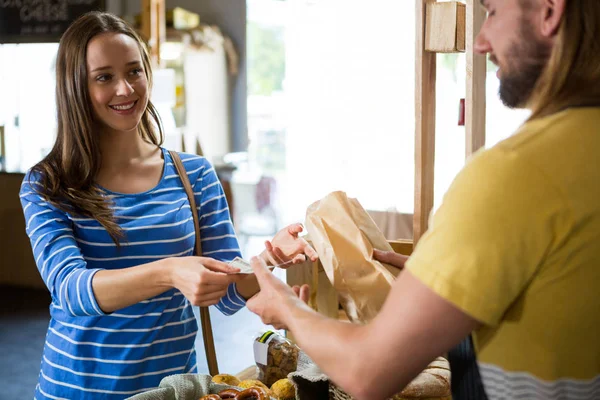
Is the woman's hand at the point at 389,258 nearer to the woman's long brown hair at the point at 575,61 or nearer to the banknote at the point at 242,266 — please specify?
the banknote at the point at 242,266

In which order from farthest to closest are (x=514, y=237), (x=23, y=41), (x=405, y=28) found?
(x=23, y=41)
(x=405, y=28)
(x=514, y=237)

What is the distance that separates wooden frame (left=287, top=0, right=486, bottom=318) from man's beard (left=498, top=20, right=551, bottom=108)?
2.92 feet

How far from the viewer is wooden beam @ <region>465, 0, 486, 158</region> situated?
1.87 metres

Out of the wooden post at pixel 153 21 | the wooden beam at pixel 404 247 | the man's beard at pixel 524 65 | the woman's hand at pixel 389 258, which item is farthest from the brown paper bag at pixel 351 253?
the wooden post at pixel 153 21

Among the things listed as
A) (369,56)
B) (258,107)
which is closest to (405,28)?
(369,56)

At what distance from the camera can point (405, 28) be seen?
479 centimetres

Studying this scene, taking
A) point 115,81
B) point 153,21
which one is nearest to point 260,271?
point 115,81

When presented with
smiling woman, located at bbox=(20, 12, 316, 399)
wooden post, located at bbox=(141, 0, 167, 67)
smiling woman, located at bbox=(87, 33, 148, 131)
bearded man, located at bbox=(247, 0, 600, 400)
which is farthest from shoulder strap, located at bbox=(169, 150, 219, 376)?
wooden post, located at bbox=(141, 0, 167, 67)

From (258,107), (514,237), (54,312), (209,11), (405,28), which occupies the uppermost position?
(209,11)

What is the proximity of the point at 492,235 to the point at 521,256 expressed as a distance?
5 centimetres

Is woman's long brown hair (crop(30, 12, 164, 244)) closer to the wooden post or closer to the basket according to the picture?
the basket

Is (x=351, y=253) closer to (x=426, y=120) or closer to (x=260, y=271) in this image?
(x=260, y=271)

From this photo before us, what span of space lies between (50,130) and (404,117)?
11.0 feet

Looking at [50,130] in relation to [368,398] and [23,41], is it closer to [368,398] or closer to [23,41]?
[23,41]
